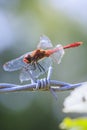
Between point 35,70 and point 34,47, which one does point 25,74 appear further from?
point 34,47

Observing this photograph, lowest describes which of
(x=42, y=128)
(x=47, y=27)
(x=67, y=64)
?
(x=42, y=128)

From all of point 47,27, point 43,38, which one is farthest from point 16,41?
point 43,38

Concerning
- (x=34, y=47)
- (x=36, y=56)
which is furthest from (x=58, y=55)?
(x=34, y=47)

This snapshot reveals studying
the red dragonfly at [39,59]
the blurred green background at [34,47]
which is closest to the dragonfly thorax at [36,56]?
the red dragonfly at [39,59]

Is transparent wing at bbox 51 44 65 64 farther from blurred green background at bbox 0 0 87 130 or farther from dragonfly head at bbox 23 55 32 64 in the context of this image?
blurred green background at bbox 0 0 87 130

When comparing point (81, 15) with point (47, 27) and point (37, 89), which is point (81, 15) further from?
point (37, 89)

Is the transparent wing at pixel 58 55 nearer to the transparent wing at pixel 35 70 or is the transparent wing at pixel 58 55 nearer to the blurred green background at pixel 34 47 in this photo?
the transparent wing at pixel 35 70
